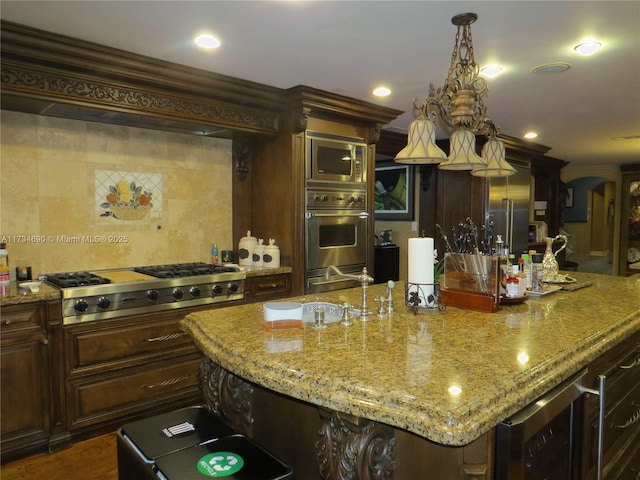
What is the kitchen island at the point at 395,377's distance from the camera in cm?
103

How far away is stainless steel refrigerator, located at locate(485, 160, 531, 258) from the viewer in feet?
18.8

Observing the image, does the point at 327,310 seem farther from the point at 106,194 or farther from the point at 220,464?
the point at 106,194

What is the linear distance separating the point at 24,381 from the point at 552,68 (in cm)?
357

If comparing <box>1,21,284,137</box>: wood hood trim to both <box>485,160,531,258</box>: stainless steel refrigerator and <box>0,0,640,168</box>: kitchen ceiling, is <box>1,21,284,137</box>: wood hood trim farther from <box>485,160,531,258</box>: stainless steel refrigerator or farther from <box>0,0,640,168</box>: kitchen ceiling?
<box>485,160,531,258</box>: stainless steel refrigerator

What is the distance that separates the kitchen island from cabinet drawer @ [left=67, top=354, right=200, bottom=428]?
49.0 inches

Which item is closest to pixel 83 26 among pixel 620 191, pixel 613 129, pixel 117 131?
pixel 117 131

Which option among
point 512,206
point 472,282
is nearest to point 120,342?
point 472,282

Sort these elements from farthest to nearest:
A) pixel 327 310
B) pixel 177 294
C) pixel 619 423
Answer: pixel 177 294 → pixel 327 310 → pixel 619 423

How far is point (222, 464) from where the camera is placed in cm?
120

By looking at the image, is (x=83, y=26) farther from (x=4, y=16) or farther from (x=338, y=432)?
(x=338, y=432)

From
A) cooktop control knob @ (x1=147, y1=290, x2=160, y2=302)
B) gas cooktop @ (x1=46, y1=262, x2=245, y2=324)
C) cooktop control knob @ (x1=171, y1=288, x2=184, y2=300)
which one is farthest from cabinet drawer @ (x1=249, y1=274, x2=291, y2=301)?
cooktop control knob @ (x1=147, y1=290, x2=160, y2=302)

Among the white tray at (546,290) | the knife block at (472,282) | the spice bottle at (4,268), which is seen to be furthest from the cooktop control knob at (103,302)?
the white tray at (546,290)

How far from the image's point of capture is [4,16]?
7.25ft

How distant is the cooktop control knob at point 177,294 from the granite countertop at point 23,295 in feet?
2.16
